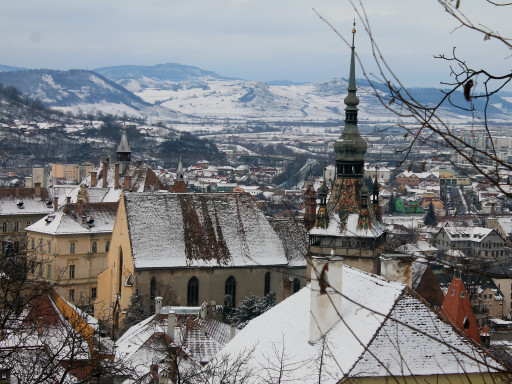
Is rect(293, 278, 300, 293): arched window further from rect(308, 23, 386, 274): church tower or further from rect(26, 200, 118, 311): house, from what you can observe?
rect(26, 200, 118, 311): house

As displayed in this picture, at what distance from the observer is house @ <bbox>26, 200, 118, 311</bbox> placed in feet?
199

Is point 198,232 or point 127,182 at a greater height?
point 198,232

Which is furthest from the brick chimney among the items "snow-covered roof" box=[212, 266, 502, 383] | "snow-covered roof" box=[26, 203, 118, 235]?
"snow-covered roof" box=[212, 266, 502, 383]

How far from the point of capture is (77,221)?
2498 inches

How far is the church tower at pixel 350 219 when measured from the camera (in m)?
45.8

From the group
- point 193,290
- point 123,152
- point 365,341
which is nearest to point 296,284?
point 193,290

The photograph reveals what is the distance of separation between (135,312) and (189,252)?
18.2ft

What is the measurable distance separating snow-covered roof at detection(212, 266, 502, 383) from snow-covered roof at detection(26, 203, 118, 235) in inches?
1626

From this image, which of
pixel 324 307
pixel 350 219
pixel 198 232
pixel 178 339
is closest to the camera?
pixel 324 307

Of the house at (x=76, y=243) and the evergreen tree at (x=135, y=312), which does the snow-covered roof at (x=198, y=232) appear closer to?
the evergreen tree at (x=135, y=312)

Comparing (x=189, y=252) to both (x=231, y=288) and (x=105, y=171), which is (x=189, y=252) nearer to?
(x=231, y=288)

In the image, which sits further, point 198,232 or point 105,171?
point 105,171

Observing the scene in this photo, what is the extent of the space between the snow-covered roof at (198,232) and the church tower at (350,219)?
4.50m

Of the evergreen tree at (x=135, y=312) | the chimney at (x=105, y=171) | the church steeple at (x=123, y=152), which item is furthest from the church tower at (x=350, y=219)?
the church steeple at (x=123, y=152)
